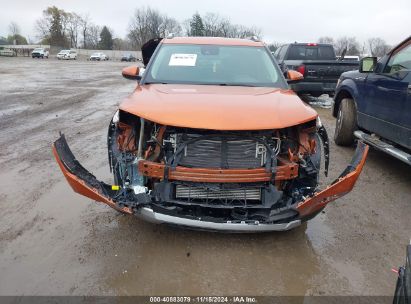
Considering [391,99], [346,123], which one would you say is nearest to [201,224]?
[391,99]

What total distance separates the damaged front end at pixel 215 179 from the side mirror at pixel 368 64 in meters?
2.84

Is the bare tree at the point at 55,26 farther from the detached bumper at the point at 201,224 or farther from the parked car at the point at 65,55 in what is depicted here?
the detached bumper at the point at 201,224

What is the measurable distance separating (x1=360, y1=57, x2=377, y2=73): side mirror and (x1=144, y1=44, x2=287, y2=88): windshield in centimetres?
168

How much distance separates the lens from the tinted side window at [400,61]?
5242 millimetres

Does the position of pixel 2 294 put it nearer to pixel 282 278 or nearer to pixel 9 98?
pixel 282 278

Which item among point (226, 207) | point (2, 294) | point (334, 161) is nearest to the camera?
point (2, 294)

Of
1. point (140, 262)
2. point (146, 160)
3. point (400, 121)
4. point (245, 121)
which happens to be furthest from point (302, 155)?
point (400, 121)

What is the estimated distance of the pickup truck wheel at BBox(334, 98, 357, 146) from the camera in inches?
267

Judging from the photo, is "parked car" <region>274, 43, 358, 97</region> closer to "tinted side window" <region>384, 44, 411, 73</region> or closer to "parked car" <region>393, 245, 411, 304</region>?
"tinted side window" <region>384, 44, 411, 73</region>

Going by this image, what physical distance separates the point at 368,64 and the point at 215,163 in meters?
3.72

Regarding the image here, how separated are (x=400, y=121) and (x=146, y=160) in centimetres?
342

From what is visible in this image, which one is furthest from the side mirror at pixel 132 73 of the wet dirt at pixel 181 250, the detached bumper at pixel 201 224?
the detached bumper at pixel 201 224

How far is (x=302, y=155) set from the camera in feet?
12.1

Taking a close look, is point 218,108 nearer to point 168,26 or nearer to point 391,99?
point 391,99
